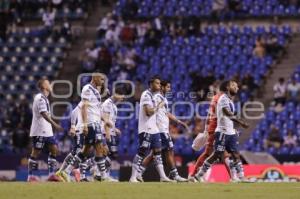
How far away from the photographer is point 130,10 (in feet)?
143

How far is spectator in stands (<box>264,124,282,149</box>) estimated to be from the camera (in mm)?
34188

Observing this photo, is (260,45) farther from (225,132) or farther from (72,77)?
(225,132)

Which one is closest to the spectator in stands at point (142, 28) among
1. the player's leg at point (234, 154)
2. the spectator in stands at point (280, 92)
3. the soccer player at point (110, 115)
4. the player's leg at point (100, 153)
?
the spectator in stands at point (280, 92)

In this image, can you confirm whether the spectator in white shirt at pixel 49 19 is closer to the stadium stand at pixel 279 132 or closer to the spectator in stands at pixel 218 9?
the spectator in stands at pixel 218 9

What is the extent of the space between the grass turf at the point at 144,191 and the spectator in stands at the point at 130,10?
2534 cm

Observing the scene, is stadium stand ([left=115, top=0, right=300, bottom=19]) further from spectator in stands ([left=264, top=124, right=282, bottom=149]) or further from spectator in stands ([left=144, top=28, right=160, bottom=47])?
spectator in stands ([left=264, top=124, right=282, bottom=149])

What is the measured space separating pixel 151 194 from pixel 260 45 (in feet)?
76.6

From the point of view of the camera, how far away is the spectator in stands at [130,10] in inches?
1719

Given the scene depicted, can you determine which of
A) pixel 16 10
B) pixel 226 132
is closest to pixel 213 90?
pixel 226 132

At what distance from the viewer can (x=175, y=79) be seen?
3838 cm

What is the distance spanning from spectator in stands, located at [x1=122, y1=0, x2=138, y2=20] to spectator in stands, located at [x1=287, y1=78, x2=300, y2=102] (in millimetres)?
10500

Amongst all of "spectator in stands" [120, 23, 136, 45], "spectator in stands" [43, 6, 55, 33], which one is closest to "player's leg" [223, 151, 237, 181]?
"spectator in stands" [120, 23, 136, 45]

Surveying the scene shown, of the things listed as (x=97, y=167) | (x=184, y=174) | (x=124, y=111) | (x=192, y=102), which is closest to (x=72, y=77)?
(x=124, y=111)

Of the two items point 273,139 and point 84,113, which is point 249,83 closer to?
point 273,139
